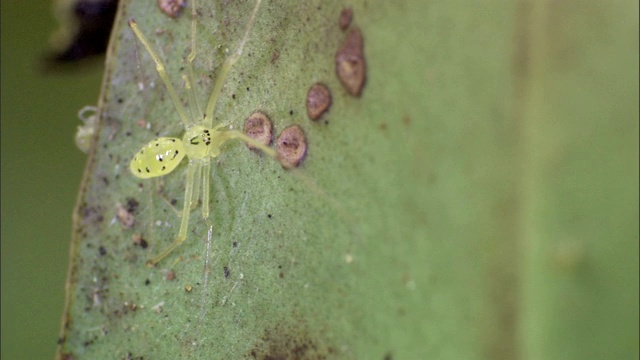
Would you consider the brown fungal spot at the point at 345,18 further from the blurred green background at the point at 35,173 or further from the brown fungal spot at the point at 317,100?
the blurred green background at the point at 35,173

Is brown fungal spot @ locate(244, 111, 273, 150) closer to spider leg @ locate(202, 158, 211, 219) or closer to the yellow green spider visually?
the yellow green spider

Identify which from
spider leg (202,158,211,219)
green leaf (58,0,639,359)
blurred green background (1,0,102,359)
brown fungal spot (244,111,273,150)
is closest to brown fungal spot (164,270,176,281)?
green leaf (58,0,639,359)

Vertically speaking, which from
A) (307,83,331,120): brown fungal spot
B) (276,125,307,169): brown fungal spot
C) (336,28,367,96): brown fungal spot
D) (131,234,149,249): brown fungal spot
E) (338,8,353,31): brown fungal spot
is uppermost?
(338,8,353,31): brown fungal spot

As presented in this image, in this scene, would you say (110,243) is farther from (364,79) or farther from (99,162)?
(364,79)

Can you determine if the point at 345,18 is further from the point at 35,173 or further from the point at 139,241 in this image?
the point at 35,173

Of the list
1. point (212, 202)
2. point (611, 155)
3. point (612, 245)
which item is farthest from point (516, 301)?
point (212, 202)

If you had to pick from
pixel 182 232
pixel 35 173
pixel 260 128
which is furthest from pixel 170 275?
pixel 35 173
